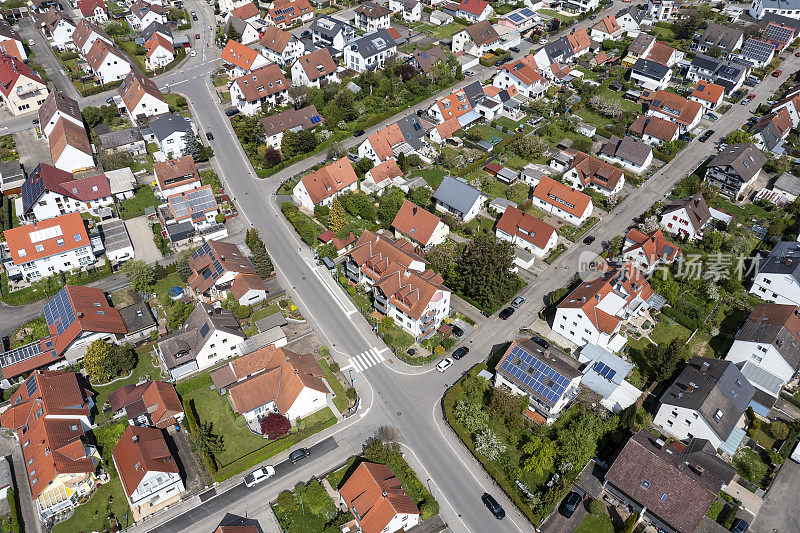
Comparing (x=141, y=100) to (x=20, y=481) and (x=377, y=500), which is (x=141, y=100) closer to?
(x=20, y=481)

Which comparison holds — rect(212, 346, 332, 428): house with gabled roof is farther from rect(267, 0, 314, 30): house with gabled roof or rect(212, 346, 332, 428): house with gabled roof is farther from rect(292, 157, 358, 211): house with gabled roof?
rect(267, 0, 314, 30): house with gabled roof

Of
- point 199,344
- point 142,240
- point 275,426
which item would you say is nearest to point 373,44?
point 142,240

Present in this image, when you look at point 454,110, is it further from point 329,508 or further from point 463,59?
point 329,508

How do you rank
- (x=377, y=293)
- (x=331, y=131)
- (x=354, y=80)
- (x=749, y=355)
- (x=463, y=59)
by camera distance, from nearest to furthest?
(x=749, y=355)
(x=377, y=293)
(x=331, y=131)
(x=354, y=80)
(x=463, y=59)

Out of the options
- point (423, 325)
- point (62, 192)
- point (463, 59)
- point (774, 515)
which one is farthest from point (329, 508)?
point (463, 59)

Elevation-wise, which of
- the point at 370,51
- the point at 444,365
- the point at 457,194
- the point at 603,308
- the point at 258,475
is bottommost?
the point at 258,475

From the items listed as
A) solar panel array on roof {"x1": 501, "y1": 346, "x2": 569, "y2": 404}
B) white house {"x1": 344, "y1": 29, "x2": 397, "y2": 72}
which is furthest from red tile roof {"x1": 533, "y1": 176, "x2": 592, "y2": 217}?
white house {"x1": 344, "y1": 29, "x2": 397, "y2": 72}
